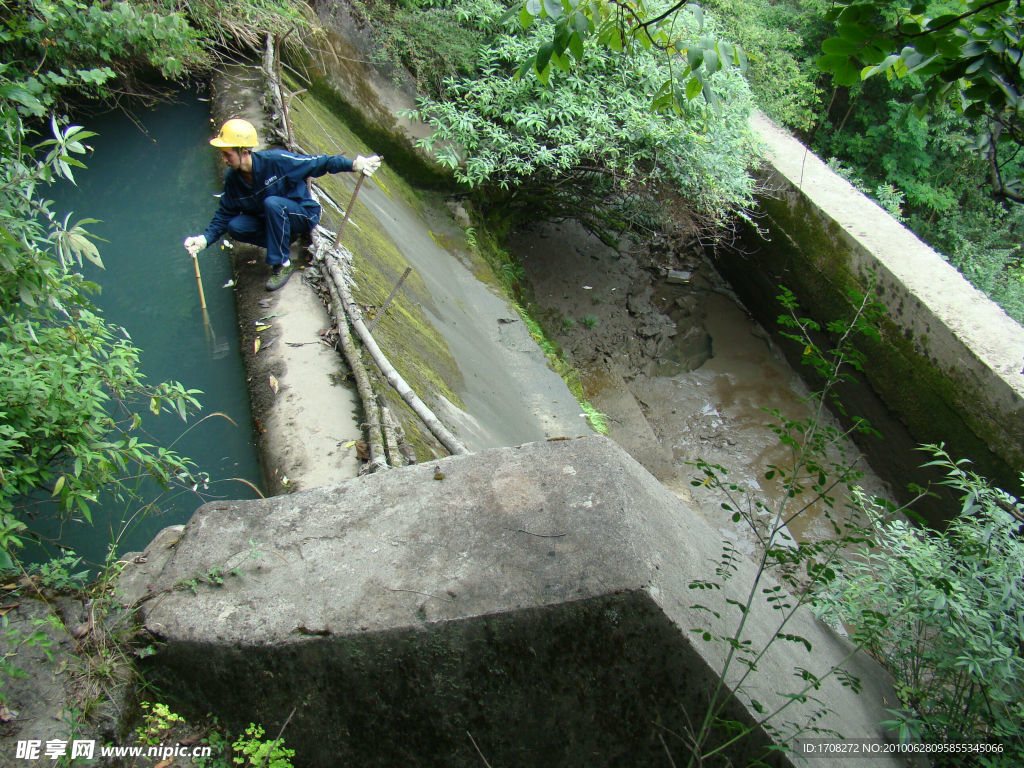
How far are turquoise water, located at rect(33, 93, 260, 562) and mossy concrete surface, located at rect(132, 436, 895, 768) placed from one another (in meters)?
0.98

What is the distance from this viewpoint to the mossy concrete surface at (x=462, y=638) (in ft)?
6.34

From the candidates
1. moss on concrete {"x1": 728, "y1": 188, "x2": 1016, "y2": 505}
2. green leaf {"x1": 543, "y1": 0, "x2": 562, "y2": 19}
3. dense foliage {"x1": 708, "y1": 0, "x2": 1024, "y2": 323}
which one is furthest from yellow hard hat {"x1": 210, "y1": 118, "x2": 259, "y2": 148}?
dense foliage {"x1": 708, "y1": 0, "x2": 1024, "y2": 323}

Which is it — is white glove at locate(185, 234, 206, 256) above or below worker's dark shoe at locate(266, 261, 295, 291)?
above

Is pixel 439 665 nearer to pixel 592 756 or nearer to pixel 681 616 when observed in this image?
pixel 592 756

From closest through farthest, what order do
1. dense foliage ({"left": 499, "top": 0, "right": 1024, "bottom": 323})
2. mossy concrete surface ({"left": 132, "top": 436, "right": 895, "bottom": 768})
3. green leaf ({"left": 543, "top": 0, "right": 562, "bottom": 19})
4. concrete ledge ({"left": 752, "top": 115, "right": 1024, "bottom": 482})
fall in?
green leaf ({"left": 543, "top": 0, "right": 562, "bottom": 19}) → mossy concrete surface ({"left": 132, "top": 436, "right": 895, "bottom": 768}) → concrete ledge ({"left": 752, "top": 115, "right": 1024, "bottom": 482}) → dense foliage ({"left": 499, "top": 0, "right": 1024, "bottom": 323})

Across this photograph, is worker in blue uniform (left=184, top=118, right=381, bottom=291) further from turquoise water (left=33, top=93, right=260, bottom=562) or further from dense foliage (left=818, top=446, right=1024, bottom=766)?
dense foliage (left=818, top=446, right=1024, bottom=766)

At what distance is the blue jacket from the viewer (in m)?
3.92

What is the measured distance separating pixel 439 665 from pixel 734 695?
0.84 m

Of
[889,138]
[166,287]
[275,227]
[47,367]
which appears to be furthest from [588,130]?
[889,138]

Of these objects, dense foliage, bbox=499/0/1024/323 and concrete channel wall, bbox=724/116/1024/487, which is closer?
concrete channel wall, bbox=724/116/1024/487

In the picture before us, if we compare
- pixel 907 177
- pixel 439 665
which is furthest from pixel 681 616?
pixel 907 177

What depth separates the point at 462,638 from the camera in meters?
1.93

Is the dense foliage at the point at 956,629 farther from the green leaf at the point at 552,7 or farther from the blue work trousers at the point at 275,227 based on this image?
the blue work trousers at the point at 275,227

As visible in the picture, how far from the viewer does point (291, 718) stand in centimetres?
203
